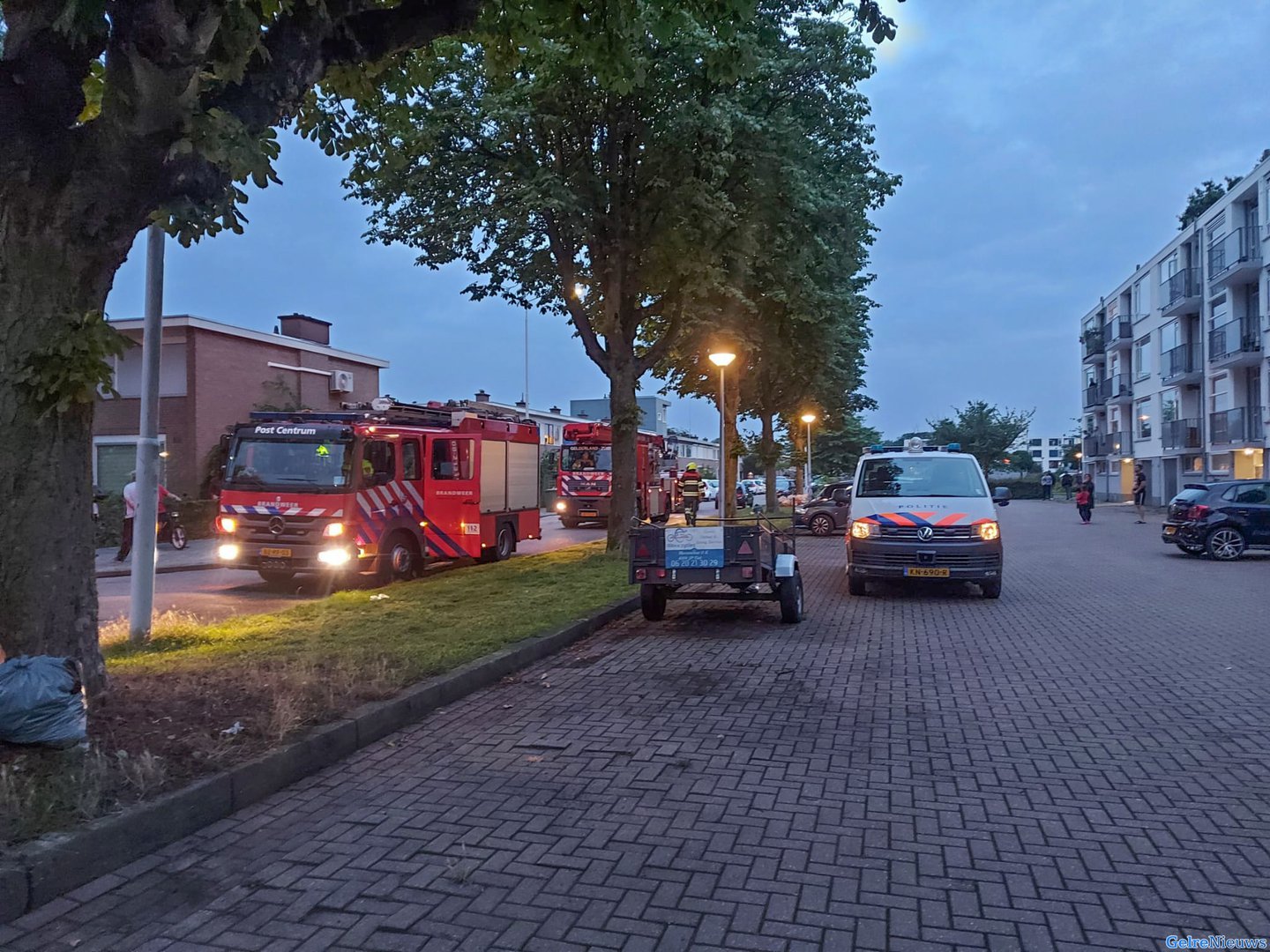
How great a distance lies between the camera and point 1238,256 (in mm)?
35375

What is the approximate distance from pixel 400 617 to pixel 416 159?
27.7 ft

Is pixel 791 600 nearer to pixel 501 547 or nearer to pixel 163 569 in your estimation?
pixel 501 547

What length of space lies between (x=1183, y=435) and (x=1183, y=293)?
6375 millimetres

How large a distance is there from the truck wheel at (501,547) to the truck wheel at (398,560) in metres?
2.44

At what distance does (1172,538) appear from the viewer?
63.6 ft

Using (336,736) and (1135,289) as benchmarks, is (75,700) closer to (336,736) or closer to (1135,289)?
(336,736)

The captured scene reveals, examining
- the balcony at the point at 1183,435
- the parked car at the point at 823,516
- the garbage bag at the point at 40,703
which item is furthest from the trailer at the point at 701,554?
the balcony at the point at 1183,435

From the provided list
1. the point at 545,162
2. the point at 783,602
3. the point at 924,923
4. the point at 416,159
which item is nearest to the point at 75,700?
the point at 924,923

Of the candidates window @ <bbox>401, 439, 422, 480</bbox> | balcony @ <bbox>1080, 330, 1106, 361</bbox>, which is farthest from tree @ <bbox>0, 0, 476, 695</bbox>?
balcony @ <bbox>1080, 330, 1106, 361</bbox>

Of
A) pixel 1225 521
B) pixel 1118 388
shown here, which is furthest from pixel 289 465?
pixel 1118 388

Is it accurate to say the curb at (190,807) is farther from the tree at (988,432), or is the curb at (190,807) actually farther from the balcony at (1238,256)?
the tree at (988,432)

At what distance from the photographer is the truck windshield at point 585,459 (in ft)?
95.0

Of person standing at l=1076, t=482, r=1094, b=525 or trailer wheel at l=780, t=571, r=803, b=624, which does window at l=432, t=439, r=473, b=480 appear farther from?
person standing at l=1076, t=482, r=1094, b=525

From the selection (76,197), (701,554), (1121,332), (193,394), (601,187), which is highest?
(1121,332)
